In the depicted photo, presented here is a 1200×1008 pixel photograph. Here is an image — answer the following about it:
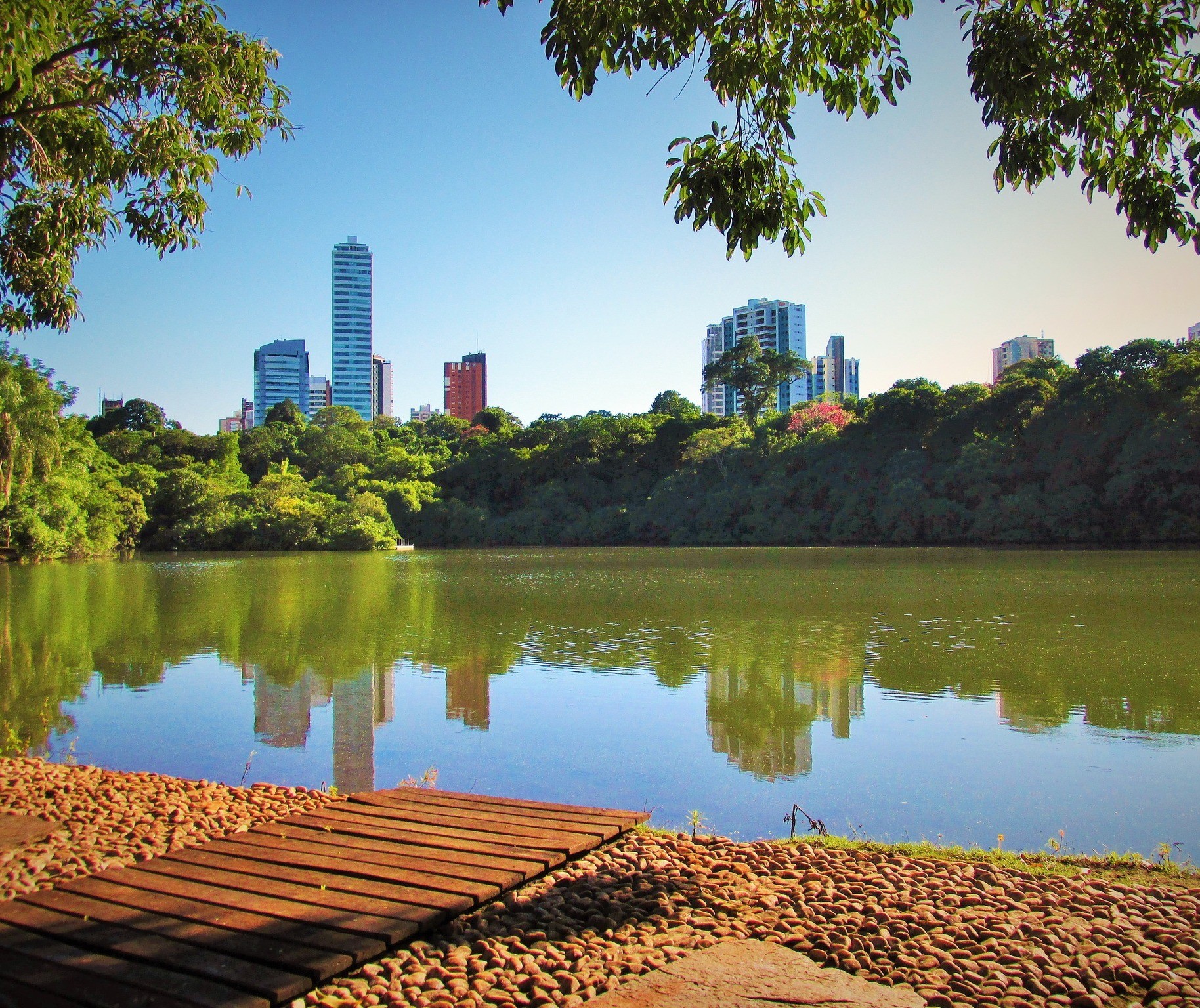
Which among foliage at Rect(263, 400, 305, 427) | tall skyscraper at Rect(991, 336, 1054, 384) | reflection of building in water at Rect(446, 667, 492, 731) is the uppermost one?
tall skyscraper at Rect(991, 336, 1054, 384)

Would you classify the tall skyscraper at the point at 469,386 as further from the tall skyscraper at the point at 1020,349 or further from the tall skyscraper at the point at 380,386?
the tall skyscraper at the point at 1020,349

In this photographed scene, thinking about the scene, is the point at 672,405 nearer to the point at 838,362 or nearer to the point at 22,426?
the point at 22,426

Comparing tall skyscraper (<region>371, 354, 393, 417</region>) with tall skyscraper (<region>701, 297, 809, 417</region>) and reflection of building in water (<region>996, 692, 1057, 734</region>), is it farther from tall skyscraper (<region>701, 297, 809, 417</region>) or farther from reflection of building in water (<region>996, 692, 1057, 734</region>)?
reflection of building in water (<region>996, 692, 1057, 734</region>)

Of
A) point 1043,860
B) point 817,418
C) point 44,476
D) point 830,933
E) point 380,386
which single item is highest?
point 380,386

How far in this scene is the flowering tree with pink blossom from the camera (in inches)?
1879

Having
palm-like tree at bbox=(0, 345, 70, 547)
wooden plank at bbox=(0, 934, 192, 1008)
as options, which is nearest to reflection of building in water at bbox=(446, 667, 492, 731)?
wooden plank at bbox=(0, 934, 192, 1008)

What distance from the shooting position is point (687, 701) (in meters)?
7.50

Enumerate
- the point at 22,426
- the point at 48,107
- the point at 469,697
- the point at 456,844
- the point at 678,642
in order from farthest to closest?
the point at 22,426 < the point at 678,642 < the point at 469,697 < the point at 48,107 < the point at 456,844

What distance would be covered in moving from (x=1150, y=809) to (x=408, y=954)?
12.5 ft

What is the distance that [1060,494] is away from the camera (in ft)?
119

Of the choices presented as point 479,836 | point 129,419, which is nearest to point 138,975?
point 479,836

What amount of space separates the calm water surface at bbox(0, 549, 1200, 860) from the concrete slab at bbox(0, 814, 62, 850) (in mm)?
1421

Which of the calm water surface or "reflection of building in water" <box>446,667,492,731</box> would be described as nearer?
the calm water surface

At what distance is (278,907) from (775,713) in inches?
192
